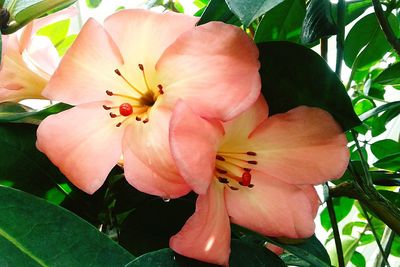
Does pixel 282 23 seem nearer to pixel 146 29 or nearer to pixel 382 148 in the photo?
pixel 146 29

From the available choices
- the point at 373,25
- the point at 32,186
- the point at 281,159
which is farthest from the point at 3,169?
the point at 373,25

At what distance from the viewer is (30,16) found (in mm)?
436

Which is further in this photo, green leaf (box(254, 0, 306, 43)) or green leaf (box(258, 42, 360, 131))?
green leaf (box(254, 0, 306, 43))

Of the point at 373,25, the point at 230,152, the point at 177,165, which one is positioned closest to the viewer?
the point at 177,165

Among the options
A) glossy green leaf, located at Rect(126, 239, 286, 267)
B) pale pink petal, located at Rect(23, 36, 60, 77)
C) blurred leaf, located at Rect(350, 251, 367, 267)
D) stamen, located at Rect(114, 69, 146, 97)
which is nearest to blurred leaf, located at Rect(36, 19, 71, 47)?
pale pink petal, located at Rect(23, 36, 60, 77)

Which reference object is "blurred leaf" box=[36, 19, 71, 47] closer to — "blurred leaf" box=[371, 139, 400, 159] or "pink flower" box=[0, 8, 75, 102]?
"pink flower" box=[0, 8, 75, 102]

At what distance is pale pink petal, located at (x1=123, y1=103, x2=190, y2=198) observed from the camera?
378mm

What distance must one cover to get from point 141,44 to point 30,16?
0.09 m

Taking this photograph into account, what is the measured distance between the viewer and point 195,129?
1.20 feet

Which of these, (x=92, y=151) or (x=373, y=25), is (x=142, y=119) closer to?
(x=92, y=151)

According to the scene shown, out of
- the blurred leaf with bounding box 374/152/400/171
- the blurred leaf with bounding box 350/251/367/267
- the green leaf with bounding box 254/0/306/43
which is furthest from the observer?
the blurred leaf with bounding box 350/251/367/267

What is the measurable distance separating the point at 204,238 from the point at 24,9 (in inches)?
8.9

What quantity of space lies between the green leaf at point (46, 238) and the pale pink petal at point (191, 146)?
0.25 feet

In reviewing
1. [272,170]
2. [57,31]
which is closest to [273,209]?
[272,170]
